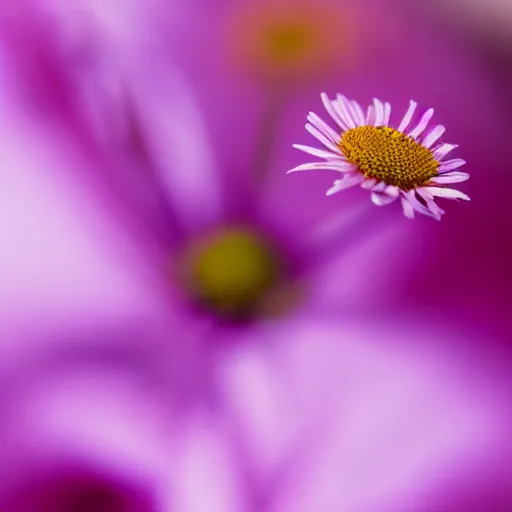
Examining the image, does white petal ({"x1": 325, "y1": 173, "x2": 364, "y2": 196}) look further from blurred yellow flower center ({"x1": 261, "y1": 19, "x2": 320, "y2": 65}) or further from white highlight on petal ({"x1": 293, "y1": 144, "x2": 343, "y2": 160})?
blurred yellow flower center ({"x1": 261, "y1": 19, "x2": 320, "y2": 65})

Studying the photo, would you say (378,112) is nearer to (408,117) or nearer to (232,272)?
(408,117)

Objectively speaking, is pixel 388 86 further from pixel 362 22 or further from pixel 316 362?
pixel 316 362

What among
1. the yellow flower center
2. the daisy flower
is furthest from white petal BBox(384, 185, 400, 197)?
the yellow flower center

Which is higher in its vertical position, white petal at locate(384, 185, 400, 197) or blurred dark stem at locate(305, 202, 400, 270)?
blurred dark stem at locate(305, 202, 400, 270)

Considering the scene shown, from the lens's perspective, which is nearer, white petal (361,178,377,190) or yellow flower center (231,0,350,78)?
white petal (361,178,377,190)

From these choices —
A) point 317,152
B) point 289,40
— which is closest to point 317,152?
point 317,152

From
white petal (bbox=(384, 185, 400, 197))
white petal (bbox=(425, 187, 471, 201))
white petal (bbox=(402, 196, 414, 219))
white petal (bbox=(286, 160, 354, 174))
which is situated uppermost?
white petal (bbox=(286, 160, 354, 174))
